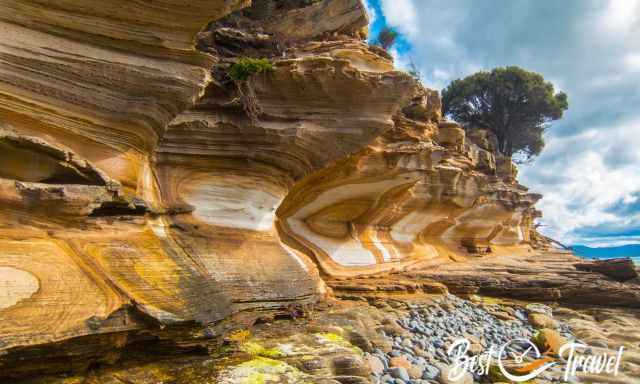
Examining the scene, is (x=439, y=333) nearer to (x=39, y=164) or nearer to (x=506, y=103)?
(x=39, y=164)

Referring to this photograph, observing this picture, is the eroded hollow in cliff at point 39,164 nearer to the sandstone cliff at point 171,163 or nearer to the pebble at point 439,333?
the sandstone cliff at point 171,163

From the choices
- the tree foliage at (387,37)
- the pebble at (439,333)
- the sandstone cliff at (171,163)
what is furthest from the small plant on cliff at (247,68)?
the tree foliage at (387,37)

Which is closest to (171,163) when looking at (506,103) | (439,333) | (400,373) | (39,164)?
(39,164)

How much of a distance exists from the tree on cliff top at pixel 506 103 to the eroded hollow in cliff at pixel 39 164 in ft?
92.8

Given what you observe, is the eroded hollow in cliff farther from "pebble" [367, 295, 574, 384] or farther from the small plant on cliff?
"pebble" [367, 295, 574, 384]

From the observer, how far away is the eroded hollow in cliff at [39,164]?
14.0 feet

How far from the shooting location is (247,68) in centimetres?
684

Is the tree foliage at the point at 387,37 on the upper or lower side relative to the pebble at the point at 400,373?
upper

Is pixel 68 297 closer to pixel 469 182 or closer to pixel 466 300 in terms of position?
pixel 466 300

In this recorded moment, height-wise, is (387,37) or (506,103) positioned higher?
(506,103)

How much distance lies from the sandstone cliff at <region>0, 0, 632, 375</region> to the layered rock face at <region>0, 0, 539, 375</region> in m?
0.02

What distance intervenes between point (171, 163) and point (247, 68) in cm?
217

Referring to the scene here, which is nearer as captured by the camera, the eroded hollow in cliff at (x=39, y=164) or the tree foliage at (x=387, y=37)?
the eroded hollow in cliff at (x=39, y=164)

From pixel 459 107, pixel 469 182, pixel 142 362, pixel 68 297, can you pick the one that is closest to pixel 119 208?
pixel 68 297
